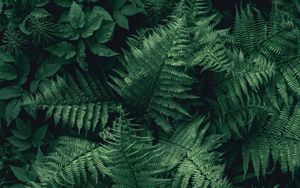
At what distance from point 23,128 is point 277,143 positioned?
1.95 metres

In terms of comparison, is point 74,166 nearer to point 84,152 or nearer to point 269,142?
point 84,152

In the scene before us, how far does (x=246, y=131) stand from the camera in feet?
12.3

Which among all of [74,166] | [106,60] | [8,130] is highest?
[106,60]

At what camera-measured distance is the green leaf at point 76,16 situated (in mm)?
3674

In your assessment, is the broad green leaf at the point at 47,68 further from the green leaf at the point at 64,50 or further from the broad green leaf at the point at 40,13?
the broad green leaf at the point at 40,13

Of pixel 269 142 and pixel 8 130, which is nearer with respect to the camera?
pixel 269 142

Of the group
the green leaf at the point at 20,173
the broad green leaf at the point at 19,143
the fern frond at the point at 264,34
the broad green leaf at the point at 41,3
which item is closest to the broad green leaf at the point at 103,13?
the broad green leaf at the point at 41,3

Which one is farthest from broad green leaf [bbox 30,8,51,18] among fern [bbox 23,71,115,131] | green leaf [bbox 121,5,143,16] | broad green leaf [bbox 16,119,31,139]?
broad green leaf [bbox 16,119,31,139]

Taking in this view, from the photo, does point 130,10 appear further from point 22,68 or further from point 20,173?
point 20,173

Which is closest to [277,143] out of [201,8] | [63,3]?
[201,8]

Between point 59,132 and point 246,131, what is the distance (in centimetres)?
148

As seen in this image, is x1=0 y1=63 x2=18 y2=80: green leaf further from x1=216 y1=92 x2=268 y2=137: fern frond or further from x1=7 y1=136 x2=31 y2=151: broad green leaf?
x1=216 y1=92 x2=268 y2=137: fern frond

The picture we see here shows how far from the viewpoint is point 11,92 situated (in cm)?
380

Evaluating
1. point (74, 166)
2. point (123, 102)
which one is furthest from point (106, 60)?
point (74, 166)
